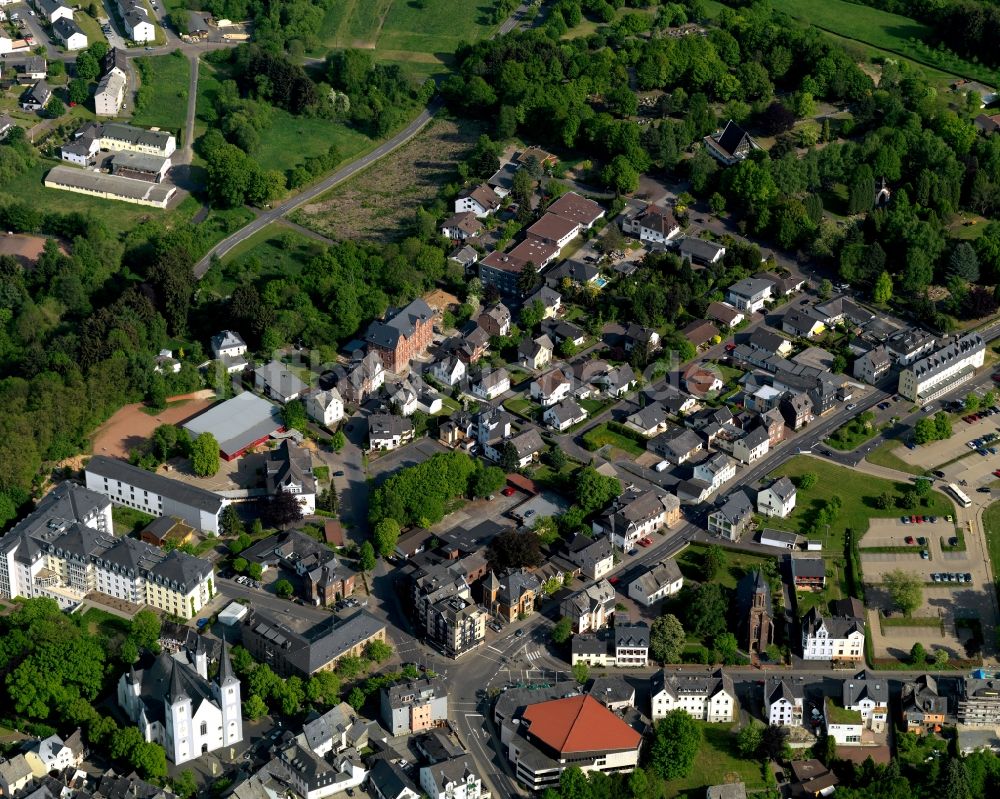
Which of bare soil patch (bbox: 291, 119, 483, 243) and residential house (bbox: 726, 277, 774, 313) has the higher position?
residential house (bbox: 726, 277, 774, 313)

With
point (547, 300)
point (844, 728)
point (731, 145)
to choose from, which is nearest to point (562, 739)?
point (844, 728)

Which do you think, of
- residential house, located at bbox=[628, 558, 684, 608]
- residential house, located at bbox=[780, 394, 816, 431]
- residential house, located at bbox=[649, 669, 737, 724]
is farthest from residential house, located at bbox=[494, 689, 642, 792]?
residential house, located at bbox=[780, 394, 816, 431]

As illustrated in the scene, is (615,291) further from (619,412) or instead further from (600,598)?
(600,598)

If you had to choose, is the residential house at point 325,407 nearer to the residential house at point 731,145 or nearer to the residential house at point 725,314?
the residential house at point 725,314

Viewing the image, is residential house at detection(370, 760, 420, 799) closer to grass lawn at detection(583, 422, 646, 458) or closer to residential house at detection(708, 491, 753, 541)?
residential house at detection(708, 491, 753, 541)

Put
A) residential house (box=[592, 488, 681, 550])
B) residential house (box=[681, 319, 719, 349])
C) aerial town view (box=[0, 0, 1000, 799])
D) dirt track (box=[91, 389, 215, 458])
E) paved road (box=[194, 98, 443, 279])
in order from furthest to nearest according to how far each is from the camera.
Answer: paved road (box=[194, 98, 443, 279]) → residential house (box=[681, 319, 719, 349]) → dirt track (box=[91, 389, 215, 458]) → residential house (box=[592, 488, 681, 550]) → aerial town view (box=[0, 0, 1000, 799])

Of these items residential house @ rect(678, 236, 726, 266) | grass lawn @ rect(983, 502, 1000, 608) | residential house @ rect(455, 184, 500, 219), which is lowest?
residential house @ rect(455, 184, 500, 219)

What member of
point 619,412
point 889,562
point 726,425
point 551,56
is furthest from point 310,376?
point 551,56
